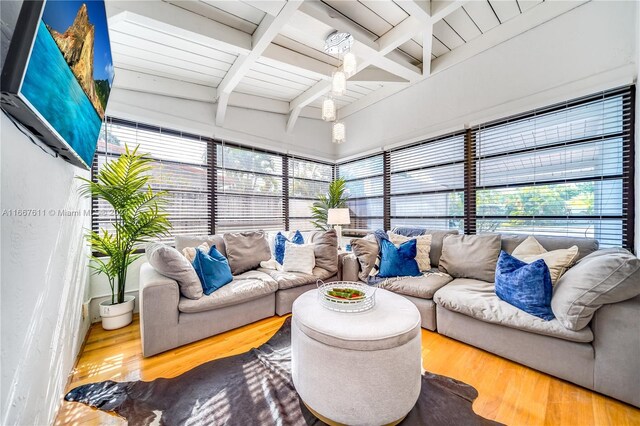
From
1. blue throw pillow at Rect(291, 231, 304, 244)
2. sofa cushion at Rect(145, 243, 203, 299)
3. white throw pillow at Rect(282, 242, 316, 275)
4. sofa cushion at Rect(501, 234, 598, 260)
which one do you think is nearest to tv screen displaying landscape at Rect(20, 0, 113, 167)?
sofa cushion at Rect(145, 243, 203, 299)

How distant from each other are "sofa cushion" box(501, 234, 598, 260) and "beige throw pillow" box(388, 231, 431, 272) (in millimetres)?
749

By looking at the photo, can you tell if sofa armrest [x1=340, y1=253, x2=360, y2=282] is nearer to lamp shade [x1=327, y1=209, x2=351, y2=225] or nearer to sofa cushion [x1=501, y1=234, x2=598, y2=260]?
lamp shade [x1=327, y1=209, x2=351, y2=225]

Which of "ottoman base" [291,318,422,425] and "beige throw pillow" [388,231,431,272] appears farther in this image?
"beige throw pillow" [388,231,431,272]

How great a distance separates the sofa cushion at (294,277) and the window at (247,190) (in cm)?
118

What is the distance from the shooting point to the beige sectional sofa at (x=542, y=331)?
4.82 ft

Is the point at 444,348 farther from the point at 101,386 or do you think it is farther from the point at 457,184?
the point at 101,386

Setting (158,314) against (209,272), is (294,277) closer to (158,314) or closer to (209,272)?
(209,272)

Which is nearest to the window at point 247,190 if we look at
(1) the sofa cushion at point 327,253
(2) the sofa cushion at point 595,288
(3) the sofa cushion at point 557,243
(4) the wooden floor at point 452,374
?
(1) the sofa cushion at point 327,253

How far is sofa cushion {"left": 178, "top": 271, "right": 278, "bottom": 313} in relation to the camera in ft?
6.96

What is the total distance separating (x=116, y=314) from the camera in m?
2.41

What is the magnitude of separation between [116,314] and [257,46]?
2989mm

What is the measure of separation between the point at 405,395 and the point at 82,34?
2367mm

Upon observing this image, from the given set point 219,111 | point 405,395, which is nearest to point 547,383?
point 405,395

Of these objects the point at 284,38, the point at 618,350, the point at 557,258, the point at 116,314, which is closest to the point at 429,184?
the point at 557,258
